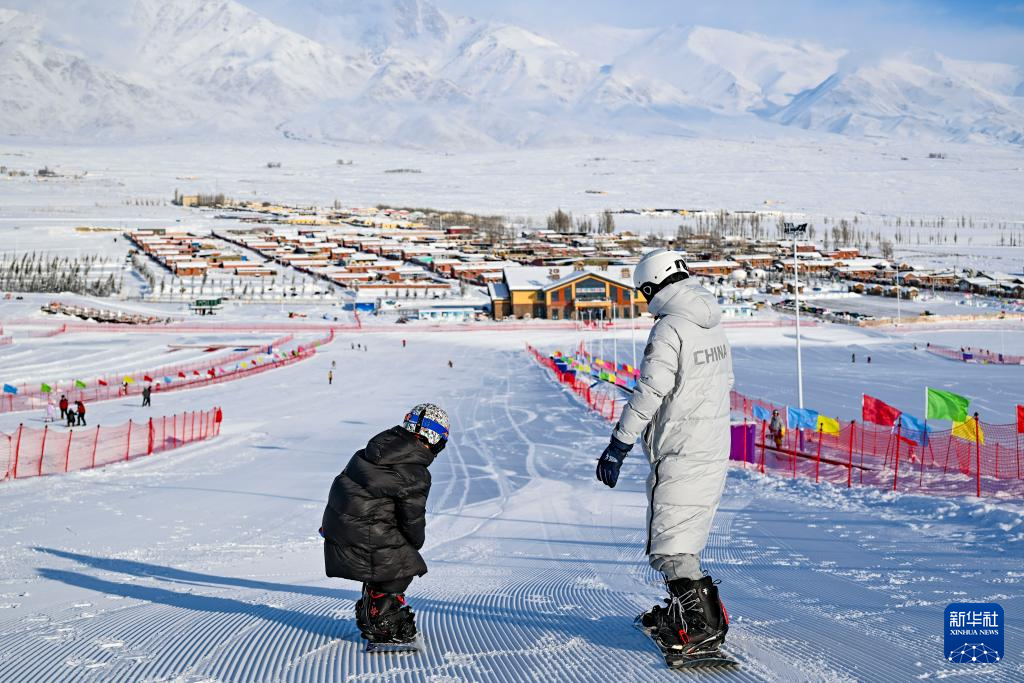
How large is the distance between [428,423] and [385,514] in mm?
445

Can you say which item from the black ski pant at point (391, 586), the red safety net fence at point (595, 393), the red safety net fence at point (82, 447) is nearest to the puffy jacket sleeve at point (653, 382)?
the black ski pant at point (391, 586)

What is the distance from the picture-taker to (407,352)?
45344 millimetres

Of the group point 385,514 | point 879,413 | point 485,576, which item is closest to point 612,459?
point 385,514

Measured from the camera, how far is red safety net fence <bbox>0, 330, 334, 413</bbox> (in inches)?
1060

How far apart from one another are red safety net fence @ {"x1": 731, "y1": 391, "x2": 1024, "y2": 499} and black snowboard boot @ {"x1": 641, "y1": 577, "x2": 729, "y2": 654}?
676 cm

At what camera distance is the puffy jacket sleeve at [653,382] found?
3.89 m

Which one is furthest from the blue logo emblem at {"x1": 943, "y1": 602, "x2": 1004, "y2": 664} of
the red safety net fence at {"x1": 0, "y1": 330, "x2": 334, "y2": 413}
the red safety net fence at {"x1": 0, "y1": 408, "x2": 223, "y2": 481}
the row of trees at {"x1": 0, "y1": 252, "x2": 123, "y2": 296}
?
the row of trees at {"x1": 0, "y1": 252, "x2": 123, "y2": 296}

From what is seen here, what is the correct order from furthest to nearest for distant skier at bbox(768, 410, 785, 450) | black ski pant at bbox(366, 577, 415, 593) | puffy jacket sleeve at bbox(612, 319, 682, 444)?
distant skier at bbox(768, 410, 785, 450), black ski pant at bbox(366, 577, 415, 593), puffy jacket sleeve at bbox(612, 319, 682, 444)

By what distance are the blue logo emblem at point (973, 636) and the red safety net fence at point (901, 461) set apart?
5.79 metres

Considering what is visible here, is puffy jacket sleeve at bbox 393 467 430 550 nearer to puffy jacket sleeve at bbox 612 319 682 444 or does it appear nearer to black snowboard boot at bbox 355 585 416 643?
black snowboard boot at bbox 355 585 416 643

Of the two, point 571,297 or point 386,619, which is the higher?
point 386,619

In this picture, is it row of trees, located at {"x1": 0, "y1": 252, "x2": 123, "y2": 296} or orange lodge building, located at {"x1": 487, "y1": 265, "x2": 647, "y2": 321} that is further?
row of trees, located at {"x1": 0, "y1": 252, "x2": 123, "y2": 296}

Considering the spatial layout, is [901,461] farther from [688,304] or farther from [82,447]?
[82,447]

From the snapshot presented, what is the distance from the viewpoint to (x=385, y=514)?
4.15m
